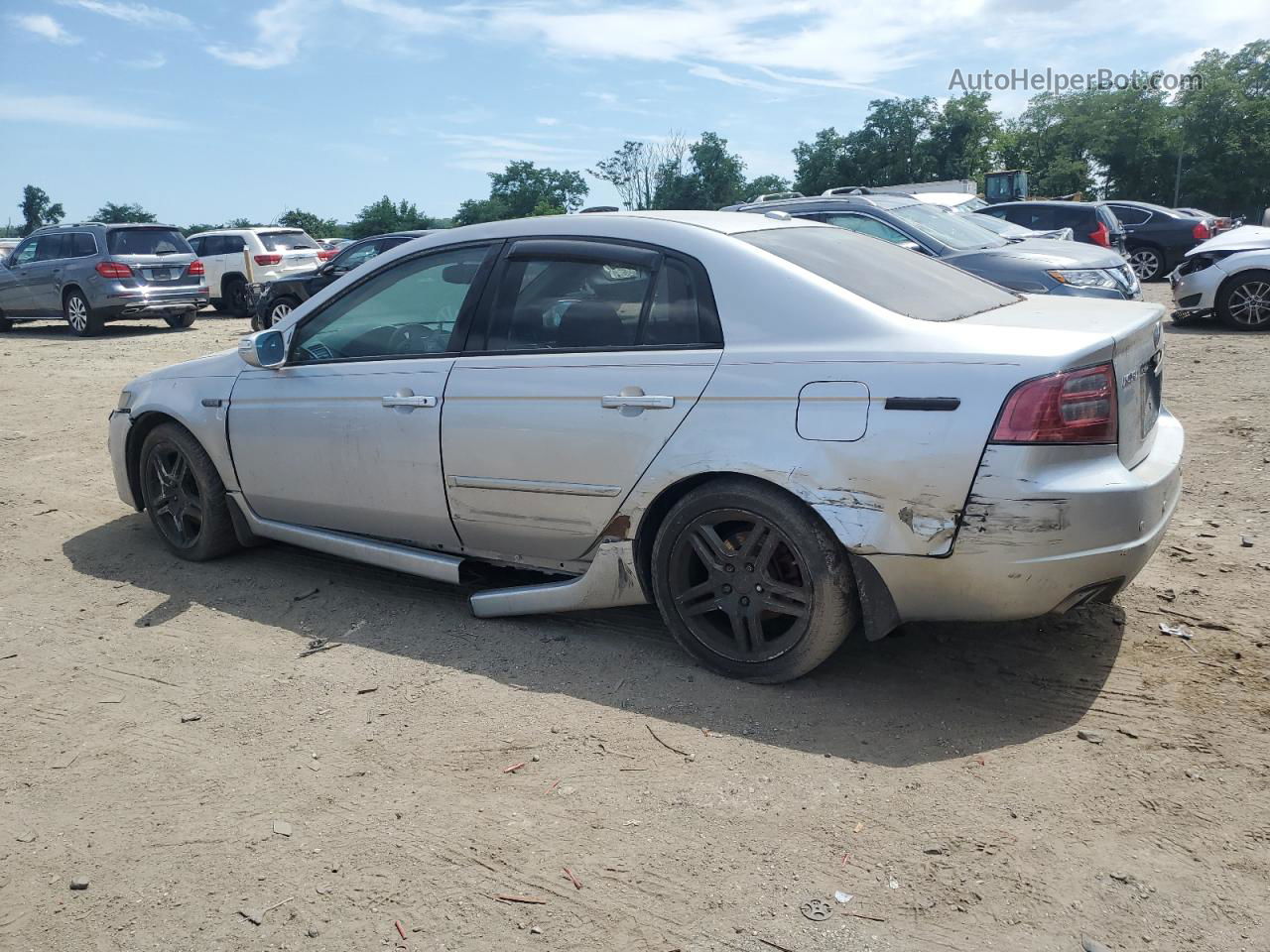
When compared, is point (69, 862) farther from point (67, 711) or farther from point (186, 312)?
point (186, 312)

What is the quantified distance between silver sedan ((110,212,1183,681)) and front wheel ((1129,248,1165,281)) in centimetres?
1907

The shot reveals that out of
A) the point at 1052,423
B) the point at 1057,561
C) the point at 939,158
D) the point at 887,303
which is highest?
the point at 939,158

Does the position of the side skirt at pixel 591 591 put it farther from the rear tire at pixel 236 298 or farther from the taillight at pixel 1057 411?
the rear tire at pixel 236 298

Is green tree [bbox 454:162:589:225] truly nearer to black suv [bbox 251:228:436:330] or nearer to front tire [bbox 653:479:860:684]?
black suv [bbox 251:228:436:330]

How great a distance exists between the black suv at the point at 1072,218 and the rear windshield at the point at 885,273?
12250 mm

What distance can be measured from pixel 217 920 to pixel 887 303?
2728 millimetres

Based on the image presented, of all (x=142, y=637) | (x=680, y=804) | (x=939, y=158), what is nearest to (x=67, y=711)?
(x=142, y=637)

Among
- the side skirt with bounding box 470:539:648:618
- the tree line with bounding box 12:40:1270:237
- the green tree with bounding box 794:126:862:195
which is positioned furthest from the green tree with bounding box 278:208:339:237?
the side skirt with bounding box 470:539:648:618

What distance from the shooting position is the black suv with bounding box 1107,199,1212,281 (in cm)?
2034

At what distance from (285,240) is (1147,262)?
1725 centimetres

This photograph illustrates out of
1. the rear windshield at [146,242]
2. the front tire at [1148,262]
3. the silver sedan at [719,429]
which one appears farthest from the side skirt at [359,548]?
the front tire at [1148,262]

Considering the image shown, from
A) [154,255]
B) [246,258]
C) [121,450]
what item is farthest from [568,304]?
[246,258]

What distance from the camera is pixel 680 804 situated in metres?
3.04

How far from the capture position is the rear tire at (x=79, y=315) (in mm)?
17328
